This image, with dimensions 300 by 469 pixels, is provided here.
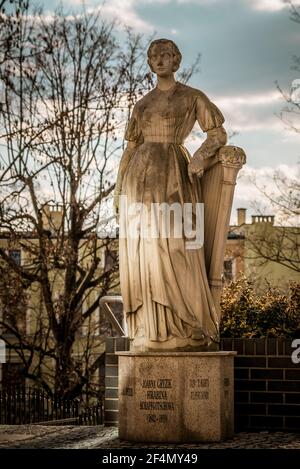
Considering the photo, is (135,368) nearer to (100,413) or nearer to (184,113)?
(184,113)

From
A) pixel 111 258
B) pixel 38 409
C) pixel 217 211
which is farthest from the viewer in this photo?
pixel 111 258

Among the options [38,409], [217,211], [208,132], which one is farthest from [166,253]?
[38,409]

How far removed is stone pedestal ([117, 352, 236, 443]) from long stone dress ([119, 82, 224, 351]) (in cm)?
21

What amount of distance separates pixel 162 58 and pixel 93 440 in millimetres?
4087

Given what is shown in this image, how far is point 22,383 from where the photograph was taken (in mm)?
26438

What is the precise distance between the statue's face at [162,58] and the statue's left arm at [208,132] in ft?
1.54

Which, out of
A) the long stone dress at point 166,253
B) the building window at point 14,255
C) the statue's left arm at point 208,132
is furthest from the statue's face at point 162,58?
the building window at point 14,255

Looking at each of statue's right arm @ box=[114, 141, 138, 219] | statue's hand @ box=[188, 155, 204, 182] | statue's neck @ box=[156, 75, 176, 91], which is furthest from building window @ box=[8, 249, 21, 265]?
statue's hand @ box=[188, 155, 204, 182]

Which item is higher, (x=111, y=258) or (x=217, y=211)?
(x=111, y=258)

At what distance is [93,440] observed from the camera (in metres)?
10.9

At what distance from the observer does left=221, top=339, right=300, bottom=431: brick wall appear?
11695mm

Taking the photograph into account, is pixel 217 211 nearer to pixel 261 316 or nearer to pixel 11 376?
pixel 261 316

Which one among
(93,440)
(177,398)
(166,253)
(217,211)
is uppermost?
(217,211)

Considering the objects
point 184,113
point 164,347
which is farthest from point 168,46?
point 164,347
